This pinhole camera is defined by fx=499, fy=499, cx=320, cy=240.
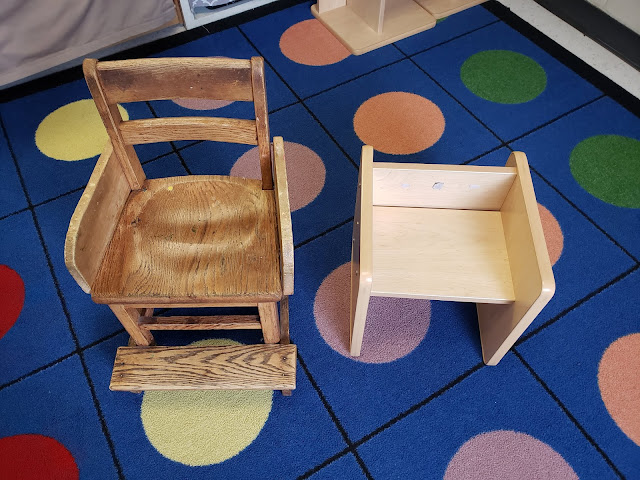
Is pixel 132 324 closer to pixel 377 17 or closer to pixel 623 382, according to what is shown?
pixel 623 382

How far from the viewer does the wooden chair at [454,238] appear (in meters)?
1.11

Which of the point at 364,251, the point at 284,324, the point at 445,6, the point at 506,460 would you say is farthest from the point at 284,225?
the point at 445,6

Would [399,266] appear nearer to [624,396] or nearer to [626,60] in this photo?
[624,396]

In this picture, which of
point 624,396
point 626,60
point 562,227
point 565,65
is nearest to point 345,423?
point 624,396

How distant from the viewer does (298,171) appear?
1705 millimetres

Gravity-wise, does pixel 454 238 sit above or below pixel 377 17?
below

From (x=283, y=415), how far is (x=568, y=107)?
5.00 feet

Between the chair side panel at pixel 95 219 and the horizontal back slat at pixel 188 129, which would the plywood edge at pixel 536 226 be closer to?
the horizontal back slat at pixel 188 129

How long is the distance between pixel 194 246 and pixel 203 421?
1.52 ft

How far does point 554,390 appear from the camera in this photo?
4.21 feet

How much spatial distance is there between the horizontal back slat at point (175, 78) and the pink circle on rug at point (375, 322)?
2.09 ft

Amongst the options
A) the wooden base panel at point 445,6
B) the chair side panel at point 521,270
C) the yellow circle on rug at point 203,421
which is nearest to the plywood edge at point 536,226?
the chair side panel at point 521,270

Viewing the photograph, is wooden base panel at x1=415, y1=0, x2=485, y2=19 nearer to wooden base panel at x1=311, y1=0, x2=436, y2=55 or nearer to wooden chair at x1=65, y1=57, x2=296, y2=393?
wooden base panel at x1=311, y1=0, x2=436, y2=55

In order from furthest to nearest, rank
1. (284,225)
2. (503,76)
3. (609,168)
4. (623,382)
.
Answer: (503,76), (609,168), (623,382), (284,225)
